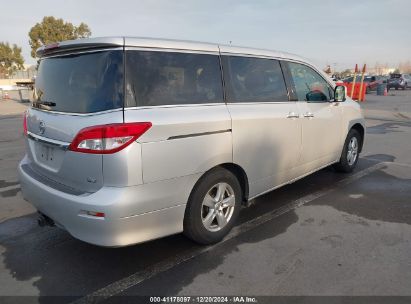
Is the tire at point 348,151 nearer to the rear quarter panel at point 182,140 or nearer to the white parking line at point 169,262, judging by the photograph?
the white parking line at point 169,262

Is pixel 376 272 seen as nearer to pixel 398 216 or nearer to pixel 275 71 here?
pixel 398 216

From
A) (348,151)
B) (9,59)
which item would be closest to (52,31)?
(9,59)

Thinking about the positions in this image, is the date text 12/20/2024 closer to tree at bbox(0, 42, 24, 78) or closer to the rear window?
the rear window

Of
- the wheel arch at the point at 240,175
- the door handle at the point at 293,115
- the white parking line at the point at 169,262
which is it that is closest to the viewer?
the white parking line at the point at 169,262

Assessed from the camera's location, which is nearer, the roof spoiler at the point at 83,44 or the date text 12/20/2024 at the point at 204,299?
the date text 12/20/2024 at the point at 204,299

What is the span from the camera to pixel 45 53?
346 centimetres

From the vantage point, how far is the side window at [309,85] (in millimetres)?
4457

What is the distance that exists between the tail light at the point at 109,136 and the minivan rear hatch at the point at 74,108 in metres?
0.05

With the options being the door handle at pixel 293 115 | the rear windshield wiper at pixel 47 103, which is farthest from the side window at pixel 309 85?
the rear windshield wiper at pixel 47 103

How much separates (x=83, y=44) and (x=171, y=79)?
77 centimetres

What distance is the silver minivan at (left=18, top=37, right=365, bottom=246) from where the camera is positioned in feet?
A: 8.87

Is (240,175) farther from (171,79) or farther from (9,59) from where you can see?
(9,59)

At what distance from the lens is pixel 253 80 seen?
384 centimetres

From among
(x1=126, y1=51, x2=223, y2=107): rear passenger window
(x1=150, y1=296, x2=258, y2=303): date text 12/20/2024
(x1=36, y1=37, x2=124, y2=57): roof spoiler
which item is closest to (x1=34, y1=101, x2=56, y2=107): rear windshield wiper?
(x1=36, y1=37, x2=124, y2=57): roof spoiler
